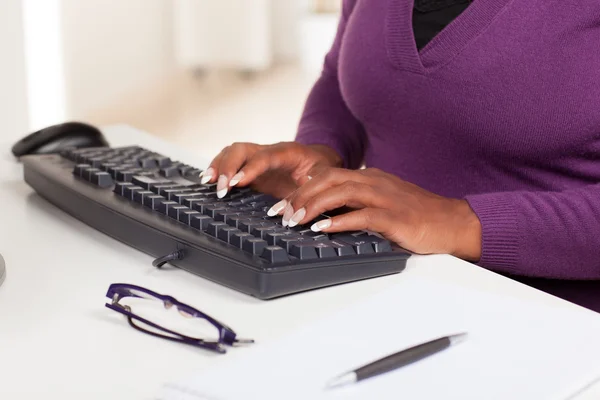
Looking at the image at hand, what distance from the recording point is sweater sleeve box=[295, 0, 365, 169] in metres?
1.20

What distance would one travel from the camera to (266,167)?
896mm

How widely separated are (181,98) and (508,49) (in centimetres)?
353

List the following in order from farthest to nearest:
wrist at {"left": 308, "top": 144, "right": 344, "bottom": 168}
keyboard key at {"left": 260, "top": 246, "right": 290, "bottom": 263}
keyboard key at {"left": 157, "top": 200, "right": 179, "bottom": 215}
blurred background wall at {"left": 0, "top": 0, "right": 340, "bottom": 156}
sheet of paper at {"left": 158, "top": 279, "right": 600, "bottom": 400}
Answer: blurred background wall at {"left": 0, "top": 0, "right": 340, "bottom": 156}, wrist at {"left": 308, "top": 144, "right": 344, "bottom": 168}, keyboard key at {"left": 157, "top": 200, "right": 179, "bottom": 215}, keyboard key at {"left": 260, "top": 246, "right": 290, "bottom": 263}, sheet of paper at {"left": 158, "top": 279, "right": 600, "bottom": 400}

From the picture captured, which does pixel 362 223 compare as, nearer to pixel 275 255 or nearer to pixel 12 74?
pixel 275 255

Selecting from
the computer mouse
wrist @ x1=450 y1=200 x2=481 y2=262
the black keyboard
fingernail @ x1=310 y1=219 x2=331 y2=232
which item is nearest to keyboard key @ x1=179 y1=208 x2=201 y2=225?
the black keyboard

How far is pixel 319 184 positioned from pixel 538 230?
0.75ft

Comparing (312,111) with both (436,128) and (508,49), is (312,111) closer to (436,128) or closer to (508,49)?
(436,128)

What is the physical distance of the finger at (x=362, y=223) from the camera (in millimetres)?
729

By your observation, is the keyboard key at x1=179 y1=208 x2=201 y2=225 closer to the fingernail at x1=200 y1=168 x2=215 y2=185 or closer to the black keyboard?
the black keyboard

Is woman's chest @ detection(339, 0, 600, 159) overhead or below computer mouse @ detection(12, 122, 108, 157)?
overhead

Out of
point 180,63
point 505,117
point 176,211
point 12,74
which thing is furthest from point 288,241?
point 180,63

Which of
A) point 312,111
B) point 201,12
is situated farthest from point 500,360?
point 201,12

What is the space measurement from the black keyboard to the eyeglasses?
6 centimetres

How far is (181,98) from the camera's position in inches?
172
